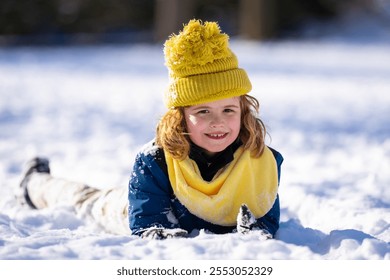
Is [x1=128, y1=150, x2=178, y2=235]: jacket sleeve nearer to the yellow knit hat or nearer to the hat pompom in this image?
the yellow knit hat

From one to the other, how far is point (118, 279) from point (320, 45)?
1410 cm

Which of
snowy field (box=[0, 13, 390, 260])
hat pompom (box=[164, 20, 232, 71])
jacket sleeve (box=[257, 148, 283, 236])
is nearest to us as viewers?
snowy field (box=[0, 13, 390, 260])

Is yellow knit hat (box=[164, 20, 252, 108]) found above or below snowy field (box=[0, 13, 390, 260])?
above

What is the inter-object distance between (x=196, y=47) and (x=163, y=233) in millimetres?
813

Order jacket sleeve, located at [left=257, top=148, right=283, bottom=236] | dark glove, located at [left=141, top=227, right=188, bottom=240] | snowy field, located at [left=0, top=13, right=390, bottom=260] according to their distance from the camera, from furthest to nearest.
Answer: jacket sleeve, located at [left=257, top=148, right=283, bottom=236] < dark glove, located at [left=141, top=227, right=188, bottom=240] < snowy field, located at [left=0, top=13, right=390, bottom=260]

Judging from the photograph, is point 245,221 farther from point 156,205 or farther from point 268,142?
point 268,142

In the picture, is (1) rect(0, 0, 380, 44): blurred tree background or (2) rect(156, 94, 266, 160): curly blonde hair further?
(1) rect(0, 0, 380, 44): blurred tree background

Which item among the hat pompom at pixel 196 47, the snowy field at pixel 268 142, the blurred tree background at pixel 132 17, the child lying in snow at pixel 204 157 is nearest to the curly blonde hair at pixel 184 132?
the child lying in snow at pixel 204 157

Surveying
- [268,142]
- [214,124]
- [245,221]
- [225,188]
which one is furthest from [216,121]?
[268,142]

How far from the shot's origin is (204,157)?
9.14 ft

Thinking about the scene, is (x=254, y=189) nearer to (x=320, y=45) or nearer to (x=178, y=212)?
(x=178, y=212)

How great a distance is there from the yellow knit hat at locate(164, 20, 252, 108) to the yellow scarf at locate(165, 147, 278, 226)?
286 mm

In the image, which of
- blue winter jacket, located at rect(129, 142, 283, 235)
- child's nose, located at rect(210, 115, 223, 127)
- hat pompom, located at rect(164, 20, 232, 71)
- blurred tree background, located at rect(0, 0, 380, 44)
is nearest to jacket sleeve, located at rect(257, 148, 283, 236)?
blue winter jacket, located at rect(129, 142, 283, 235)

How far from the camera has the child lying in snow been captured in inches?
105
